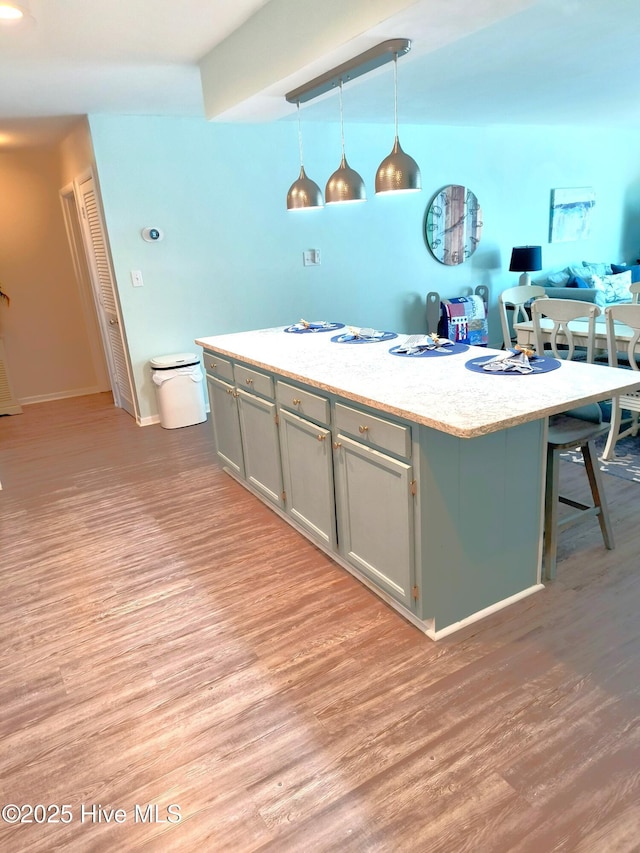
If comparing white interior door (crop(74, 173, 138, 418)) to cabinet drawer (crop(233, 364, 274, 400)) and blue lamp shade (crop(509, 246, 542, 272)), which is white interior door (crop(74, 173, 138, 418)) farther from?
blue lamp shade (crop(509, 246, 542, 272))

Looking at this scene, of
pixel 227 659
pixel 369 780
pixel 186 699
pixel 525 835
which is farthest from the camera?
pixel 227 659

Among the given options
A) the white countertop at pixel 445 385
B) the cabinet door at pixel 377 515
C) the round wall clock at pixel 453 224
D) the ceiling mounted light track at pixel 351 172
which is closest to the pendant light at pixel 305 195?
the ceiling mounted light track at pixel 351 172

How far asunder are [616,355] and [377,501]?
215 centimetres

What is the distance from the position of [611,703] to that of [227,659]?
1.27 meters

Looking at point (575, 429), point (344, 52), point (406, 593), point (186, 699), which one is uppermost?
point (344, 52)

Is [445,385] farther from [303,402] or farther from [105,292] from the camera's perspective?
[105,292]

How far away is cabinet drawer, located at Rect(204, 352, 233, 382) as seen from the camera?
3262 mm

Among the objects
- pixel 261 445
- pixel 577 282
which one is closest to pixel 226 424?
pixel 261 445

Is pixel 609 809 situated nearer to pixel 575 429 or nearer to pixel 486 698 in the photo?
pixel 486 698

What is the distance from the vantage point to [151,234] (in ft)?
14.8

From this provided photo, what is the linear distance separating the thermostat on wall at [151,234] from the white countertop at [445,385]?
2.15 m

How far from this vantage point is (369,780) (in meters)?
1.56

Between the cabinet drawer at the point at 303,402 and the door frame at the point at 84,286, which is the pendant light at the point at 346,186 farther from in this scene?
the door frame at the point at 84,286

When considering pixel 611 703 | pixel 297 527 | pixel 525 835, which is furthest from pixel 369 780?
pixel 297 527
